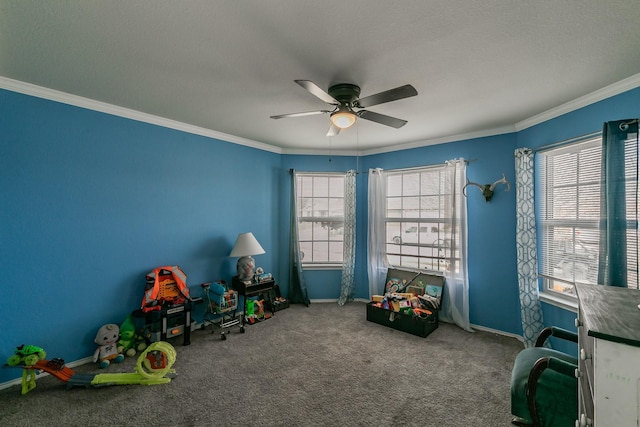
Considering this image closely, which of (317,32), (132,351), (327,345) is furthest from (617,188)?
(132,351)

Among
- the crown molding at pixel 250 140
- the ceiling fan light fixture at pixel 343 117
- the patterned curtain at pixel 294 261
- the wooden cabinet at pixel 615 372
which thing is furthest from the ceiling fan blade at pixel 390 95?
the patterned curtain at pixel 294 261

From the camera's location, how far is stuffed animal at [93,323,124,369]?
2607mm

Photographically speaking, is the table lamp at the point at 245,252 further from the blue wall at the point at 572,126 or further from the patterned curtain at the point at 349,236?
the blue wall at the point at 572,126

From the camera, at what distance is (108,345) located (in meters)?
2.66

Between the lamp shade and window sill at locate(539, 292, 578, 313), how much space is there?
3269 mm

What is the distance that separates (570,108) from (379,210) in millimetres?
2483

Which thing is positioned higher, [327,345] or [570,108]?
[570,108]

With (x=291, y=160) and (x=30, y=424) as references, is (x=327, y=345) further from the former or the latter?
(x=291, y=160)

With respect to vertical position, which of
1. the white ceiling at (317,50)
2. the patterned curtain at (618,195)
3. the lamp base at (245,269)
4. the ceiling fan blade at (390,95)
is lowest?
the lamp base at (245,269)

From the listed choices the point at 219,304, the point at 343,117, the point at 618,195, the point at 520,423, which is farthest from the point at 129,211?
the point at 618,195

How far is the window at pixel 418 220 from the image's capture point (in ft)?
12.7

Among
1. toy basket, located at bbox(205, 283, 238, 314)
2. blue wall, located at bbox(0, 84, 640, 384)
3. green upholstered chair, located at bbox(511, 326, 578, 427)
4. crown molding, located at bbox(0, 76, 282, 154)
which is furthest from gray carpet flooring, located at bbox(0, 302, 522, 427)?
crown molding, located at bbox(0, 76, 282, 154)

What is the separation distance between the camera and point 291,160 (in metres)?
4.59

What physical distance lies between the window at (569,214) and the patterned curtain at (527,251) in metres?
0.14
